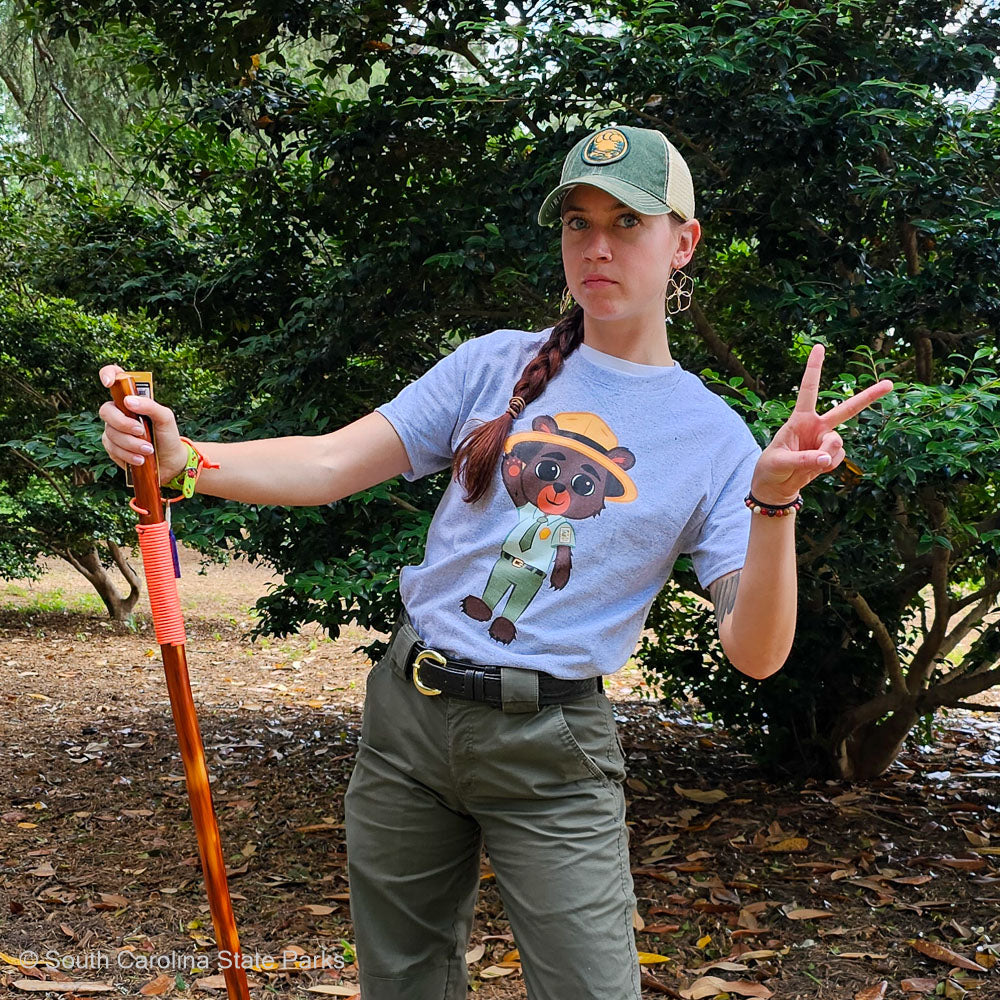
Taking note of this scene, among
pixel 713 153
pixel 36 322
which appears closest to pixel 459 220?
pixel 713 153

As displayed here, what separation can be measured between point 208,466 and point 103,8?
383 centimetres

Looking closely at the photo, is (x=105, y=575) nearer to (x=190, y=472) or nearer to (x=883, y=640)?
(x=883, y=640)

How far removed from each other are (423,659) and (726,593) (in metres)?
0.51

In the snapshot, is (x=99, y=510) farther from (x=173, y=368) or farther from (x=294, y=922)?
(x=294, y=922)

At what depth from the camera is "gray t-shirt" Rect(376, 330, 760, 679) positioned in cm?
176

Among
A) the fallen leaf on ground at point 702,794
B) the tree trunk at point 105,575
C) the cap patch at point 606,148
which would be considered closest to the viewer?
the cap patch at point 606,148

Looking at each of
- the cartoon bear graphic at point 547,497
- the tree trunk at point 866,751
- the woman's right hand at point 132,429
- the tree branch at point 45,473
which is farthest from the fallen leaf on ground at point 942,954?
the tree branch at point 45,473

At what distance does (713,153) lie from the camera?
3701 mm

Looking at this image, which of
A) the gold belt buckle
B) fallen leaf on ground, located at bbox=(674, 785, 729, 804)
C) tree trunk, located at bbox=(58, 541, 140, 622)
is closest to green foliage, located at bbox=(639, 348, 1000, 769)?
fallen leaf on ground, located at bbox=(674, 785, 729, 804)

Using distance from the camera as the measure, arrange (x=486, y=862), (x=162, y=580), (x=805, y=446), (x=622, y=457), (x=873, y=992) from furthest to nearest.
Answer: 1. (x=486, y=862)
2. (x=873, y=992)
3. (x=622, y=457)
4. (x=162, y=580)
5. (x=805, y=446)

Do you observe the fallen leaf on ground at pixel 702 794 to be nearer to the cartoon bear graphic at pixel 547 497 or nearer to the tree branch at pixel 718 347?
the tree branch at pixel 718 347

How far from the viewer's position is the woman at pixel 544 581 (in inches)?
68.3

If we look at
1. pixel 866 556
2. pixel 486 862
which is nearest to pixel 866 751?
pixel 866 556

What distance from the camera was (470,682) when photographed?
1.75 meters
